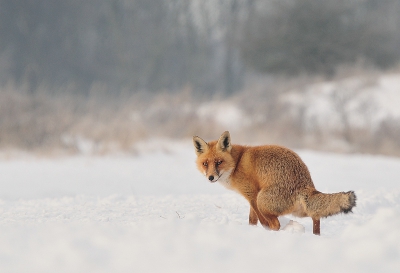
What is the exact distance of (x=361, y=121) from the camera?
624 inches

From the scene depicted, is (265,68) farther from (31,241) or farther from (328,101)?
(31,241)

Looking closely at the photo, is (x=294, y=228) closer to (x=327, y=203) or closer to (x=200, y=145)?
(x=327, y=203)

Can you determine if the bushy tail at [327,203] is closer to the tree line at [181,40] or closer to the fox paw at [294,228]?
the fox paw at [294,228]

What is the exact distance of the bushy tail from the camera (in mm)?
3426

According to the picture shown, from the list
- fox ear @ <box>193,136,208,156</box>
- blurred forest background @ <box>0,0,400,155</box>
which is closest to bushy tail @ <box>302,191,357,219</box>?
fox ear @ <box>193,136,208,156</box>

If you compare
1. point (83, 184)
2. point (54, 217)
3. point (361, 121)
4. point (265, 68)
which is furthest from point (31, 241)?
point (265, 68)

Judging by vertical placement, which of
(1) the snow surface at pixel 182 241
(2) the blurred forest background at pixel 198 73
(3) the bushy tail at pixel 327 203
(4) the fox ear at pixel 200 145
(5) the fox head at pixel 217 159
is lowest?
(1) the snow surface at pixel 182 241

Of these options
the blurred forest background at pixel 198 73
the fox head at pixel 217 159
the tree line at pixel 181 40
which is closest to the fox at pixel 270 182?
the fox head at pixel 217 159

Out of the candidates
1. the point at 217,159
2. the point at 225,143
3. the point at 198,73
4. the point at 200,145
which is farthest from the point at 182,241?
the point at 198,73

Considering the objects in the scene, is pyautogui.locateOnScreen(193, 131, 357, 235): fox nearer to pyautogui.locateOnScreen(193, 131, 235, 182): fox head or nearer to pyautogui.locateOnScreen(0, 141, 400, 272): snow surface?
pyautogui.locateOnScreen(193, 131, 235, 182): fox head

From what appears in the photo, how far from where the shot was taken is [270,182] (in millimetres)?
3824

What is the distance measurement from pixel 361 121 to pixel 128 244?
14.4 meters

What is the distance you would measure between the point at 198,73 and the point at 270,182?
Result: 103ft

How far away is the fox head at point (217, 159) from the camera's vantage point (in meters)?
3.99
